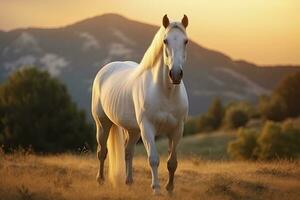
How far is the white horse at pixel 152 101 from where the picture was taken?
6871 millimetres

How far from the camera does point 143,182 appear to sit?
9.35 meters

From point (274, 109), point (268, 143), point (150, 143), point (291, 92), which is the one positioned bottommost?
point (274, 109)

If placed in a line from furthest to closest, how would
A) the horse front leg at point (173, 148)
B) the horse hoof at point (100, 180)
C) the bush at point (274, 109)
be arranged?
the bush at point (274, 109) < the horse hoof at point (100, 180) < the horse front leg at point (173, 148)

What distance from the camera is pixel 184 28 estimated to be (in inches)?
277

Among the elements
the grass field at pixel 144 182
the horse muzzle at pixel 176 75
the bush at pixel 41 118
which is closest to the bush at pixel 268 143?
the bush at pixel 41 118

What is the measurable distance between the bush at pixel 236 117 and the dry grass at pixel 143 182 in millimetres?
46119

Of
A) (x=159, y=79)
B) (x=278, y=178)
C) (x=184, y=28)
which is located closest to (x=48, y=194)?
(x=159, y=79)

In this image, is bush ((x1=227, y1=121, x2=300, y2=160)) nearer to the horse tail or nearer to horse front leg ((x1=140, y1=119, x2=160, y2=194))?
the horse tail

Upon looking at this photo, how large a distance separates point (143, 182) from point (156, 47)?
287 cm

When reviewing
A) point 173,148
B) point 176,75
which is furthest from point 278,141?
point 176,75

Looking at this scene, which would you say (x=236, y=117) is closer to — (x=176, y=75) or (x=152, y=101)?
(x=152, y=101)

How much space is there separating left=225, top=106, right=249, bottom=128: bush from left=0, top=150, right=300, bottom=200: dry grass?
151ft

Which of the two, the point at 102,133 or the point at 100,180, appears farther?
the point at 102,133

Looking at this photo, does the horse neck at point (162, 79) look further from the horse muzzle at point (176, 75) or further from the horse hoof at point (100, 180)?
the horse hoof at point (100, 180)
